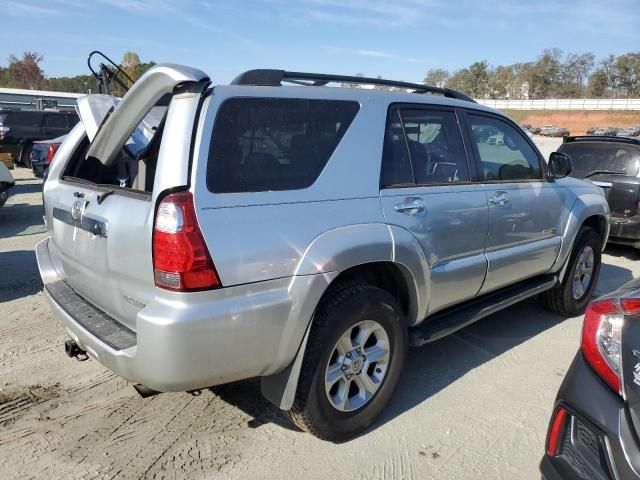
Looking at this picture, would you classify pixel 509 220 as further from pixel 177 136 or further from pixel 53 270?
pixel 53 270

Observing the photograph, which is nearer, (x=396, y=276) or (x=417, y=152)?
(x=396, y=276)

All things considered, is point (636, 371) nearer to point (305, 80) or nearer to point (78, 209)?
point (305, 80)

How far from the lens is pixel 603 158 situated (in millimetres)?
7367

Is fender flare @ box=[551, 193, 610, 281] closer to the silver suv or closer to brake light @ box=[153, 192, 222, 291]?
the silver suv

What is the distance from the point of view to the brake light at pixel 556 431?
2012 millimetres

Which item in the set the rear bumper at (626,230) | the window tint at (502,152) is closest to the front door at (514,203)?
the window tint at (502,152)

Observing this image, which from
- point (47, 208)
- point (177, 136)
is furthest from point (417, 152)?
point (47, 208)

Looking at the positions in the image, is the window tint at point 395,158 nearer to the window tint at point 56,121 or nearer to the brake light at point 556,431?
the brake light at point 556,431

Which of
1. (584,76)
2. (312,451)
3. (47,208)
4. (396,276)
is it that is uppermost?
(584,76)

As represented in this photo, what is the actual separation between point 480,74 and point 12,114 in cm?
10565

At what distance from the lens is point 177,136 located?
231cm

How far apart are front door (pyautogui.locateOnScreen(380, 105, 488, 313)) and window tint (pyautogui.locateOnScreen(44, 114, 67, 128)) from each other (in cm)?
1628

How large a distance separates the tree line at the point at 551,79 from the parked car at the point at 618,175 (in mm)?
95489

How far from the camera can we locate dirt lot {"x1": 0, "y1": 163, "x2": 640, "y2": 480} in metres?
2.70
